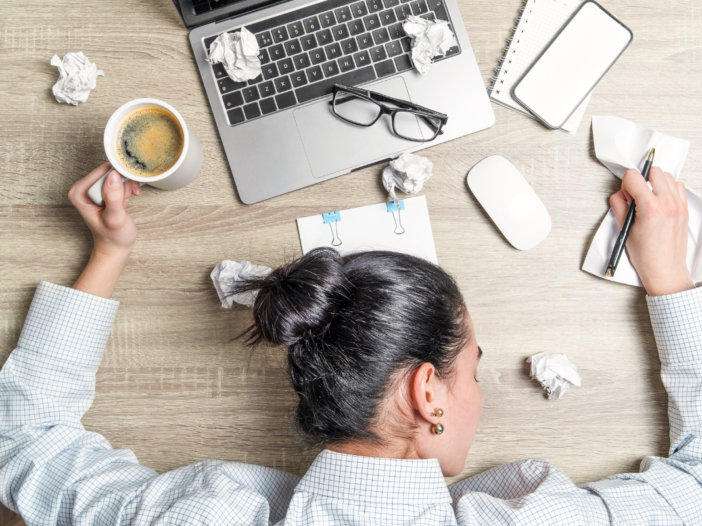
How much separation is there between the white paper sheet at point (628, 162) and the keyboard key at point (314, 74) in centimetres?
46

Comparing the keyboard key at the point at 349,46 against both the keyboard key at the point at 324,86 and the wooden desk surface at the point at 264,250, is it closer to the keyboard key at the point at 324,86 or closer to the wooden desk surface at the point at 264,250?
the keyboard key at the point at 324,86

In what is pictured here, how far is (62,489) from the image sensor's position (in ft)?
2.31

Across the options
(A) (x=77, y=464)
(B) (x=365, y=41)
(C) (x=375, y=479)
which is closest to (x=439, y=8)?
(B) (x=365, y=41)

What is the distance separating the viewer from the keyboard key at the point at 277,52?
0.80 metres

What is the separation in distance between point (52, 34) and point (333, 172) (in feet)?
1.77

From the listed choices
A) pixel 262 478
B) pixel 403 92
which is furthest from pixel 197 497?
pixel 403 92

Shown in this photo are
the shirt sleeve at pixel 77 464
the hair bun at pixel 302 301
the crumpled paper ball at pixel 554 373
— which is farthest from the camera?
the crumpled paper ball at pixel 554 373

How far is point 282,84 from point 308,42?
80 millimetres

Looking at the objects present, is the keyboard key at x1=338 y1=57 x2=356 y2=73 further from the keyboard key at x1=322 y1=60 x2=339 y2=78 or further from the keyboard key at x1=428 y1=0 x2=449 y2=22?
the keyboard key at x1=428 y1=0 x2=449 y2=22

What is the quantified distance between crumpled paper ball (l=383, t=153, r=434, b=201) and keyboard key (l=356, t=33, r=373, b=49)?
7.5 inches

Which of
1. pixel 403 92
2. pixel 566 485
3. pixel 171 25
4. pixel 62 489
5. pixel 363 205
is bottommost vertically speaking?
pixel 566 485

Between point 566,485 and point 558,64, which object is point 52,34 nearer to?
point 558,64

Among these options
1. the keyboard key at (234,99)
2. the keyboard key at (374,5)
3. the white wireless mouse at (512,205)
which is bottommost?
the white wireless mouse at (512,205)

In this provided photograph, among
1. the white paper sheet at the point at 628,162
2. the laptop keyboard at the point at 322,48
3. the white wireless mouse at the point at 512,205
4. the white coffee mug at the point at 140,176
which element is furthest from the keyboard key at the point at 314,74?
the white paper sheet at the point at 628,162
